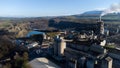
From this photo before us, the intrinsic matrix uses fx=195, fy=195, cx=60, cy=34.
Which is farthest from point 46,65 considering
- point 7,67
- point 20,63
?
point 7,67

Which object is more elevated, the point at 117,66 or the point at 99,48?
the point at 99,48

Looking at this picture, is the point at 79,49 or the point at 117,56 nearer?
the point at 117,56

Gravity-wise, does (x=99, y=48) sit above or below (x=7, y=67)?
above

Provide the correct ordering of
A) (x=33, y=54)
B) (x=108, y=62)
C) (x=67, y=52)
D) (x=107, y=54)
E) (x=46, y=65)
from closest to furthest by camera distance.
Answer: (x=108, y=62) < (x=46, y=65) < (x=107, y=54) < (x=67, y=52) < (x=33, y=54)

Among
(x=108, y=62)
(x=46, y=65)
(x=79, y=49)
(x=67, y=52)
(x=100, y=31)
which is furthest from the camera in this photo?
(x=100, y=31)

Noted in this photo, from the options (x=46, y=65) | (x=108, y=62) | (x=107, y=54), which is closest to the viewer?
(x=108, y=62)

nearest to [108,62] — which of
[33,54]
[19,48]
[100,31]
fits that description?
[33,54]

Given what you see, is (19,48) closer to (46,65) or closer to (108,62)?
(46,65)

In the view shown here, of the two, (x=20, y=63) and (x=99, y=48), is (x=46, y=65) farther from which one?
(x=99, y=48)

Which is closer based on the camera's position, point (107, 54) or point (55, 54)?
point (107, 54)
